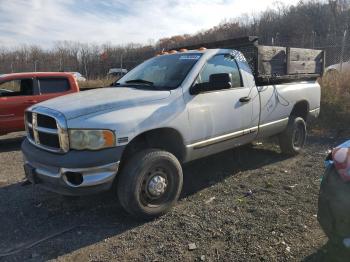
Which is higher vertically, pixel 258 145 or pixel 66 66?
pixel 66 66

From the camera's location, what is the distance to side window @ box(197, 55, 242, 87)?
16.7ft

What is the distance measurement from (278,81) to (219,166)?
1.73 meters

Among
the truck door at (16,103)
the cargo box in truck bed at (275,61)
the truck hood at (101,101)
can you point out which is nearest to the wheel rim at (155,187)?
the truck hood at (101,101)

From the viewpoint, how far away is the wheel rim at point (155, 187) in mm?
4305

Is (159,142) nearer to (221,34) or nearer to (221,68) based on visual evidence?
(221,68)

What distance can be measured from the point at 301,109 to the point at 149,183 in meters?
3.98

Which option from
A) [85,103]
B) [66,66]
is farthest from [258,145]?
[66,66]

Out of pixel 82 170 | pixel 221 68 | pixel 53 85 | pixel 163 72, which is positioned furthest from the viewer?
pixel 53 85

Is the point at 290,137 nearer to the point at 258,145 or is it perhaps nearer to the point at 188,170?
the point at 258,145

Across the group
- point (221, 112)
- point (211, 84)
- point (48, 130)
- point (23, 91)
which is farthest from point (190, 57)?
point (23, 91)

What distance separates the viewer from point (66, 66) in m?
31.1

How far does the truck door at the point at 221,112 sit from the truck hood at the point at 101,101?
1.83ft

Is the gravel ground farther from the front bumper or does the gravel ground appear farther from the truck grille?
the truck grille

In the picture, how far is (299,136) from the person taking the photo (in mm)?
7078
